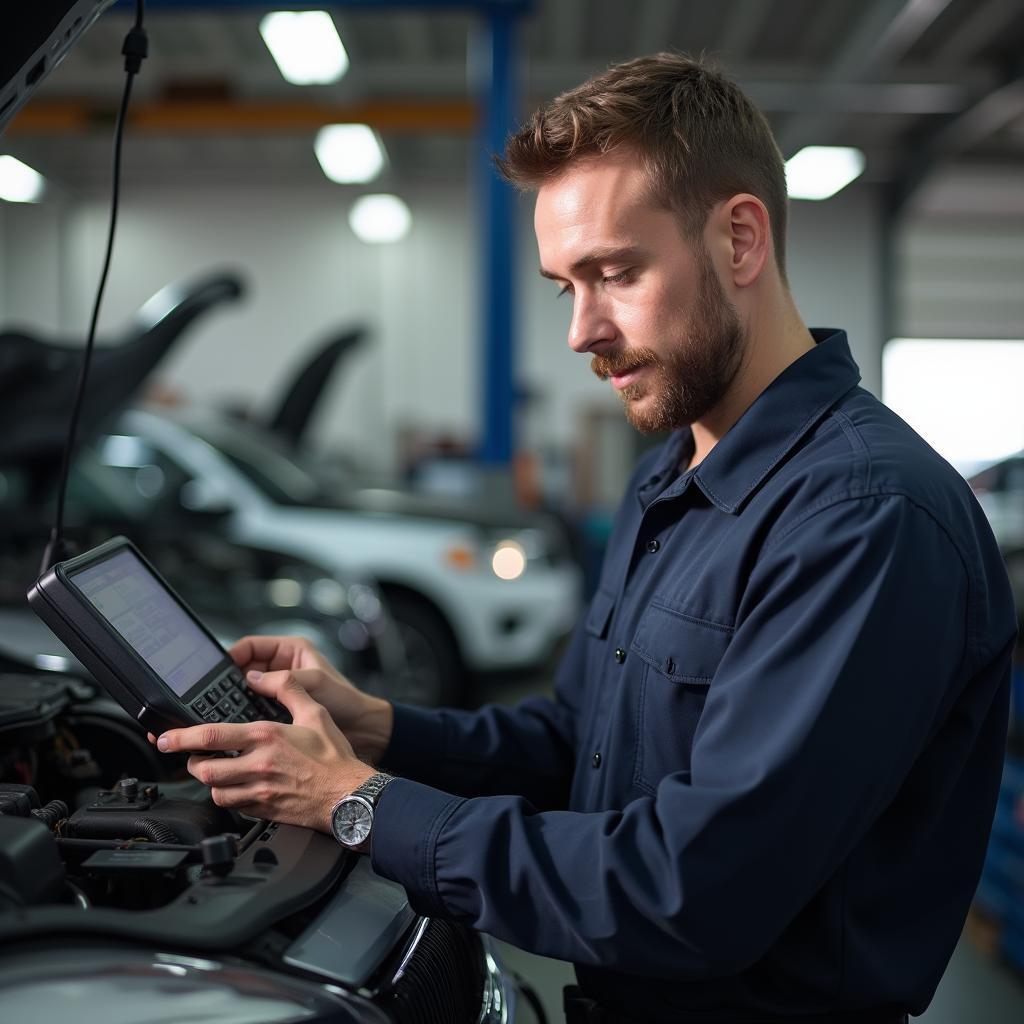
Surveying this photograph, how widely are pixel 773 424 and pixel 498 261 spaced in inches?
186

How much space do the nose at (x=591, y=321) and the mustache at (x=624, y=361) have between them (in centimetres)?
2

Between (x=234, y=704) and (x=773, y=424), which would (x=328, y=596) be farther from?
(x=773, y=424)

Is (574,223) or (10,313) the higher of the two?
(10,313)

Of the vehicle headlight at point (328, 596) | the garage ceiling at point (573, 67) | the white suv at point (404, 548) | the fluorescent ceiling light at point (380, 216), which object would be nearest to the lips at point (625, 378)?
the vehicle headlight at point (328, 596)

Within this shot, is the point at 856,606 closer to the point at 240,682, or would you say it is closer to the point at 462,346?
the point at 240,682

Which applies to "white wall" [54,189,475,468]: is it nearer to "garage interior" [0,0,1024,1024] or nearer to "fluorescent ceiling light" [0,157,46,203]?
"garage interior" [0,0,1024,1024]

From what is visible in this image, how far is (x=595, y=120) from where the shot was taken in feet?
3.51

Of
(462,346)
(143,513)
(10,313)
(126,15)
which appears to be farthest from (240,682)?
(10,313)

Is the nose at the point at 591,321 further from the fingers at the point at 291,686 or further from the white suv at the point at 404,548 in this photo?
the white suv at the point at 404,548

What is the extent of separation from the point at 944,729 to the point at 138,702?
778mm

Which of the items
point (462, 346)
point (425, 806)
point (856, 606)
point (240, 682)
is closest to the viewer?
point (856, 606)

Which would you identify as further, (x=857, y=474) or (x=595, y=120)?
(x=595, y=120)

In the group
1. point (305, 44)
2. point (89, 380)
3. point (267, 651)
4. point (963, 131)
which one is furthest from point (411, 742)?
point (963, 131)

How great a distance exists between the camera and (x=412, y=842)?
97cm
